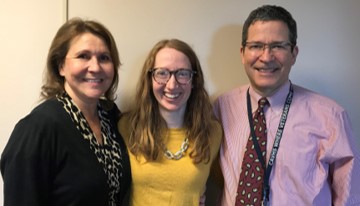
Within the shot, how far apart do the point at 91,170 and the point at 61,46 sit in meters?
0.56

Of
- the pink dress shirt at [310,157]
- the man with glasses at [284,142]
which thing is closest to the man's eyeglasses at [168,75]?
the man with glasses at [284,142]

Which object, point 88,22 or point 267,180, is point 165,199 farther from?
point 88,22

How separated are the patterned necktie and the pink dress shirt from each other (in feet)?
0.12

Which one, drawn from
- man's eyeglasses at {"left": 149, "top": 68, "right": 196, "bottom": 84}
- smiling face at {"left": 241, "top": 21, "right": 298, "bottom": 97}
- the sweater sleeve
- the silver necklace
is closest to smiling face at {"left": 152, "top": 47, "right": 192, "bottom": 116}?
man's eyeglasses at {"left": 149, "top": 68, "right": 196, "bottom": 84}

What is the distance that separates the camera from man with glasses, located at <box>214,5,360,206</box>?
1.60m

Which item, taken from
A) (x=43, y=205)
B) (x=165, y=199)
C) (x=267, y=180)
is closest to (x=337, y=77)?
(x=267, y=180)

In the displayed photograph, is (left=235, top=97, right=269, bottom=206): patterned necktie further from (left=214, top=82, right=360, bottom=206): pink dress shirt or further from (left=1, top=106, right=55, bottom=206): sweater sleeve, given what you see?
(left=1, top=106, right=55, bottom=206): sweater sleeve

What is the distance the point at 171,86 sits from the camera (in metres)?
1.57

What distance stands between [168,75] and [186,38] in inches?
19.6

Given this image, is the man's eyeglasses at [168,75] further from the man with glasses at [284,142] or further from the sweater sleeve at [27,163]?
the sweater sleeve at [27,163]

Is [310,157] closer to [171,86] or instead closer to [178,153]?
[178,153]

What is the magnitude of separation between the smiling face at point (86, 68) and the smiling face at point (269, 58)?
28.8 inches

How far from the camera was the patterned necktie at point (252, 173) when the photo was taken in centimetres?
161

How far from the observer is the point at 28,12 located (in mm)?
1854
